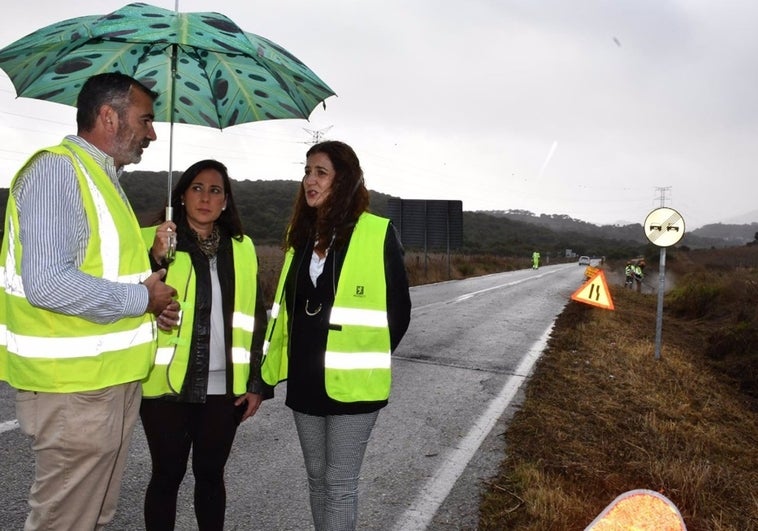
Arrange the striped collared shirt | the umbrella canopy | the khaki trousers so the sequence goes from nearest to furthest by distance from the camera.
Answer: the striped collared shirt < the khaki trousers < the umbrella canopy

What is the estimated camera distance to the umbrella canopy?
2.21 meters

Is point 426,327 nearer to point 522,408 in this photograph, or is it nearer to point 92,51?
point 522,408

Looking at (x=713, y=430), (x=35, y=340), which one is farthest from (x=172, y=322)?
(x=713, y=430)

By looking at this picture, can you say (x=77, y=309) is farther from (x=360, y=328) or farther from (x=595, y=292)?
(x=595, y=292)

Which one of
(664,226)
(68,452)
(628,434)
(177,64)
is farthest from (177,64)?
(664,226)

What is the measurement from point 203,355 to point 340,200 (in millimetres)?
952

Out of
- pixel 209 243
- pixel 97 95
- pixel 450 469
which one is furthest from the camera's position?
pixel 450 469

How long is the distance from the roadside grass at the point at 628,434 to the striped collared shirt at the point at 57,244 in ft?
8.45

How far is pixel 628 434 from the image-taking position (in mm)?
4934

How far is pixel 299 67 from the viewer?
2664mm

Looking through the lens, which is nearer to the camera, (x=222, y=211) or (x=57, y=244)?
A: (x=57, y=244)

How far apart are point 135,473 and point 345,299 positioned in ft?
8.02

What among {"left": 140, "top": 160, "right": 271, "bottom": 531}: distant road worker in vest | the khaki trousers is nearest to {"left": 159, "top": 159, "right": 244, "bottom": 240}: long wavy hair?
{"left": 140, "top": 160, "right": 271, "bottom": 531}: distant road worker in vest

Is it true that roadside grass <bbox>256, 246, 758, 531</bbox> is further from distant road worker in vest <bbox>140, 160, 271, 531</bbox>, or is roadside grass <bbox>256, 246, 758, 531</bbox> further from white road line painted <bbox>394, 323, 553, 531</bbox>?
distant road worker in vest <bbox>140, 160, 271, 531</bbox>
